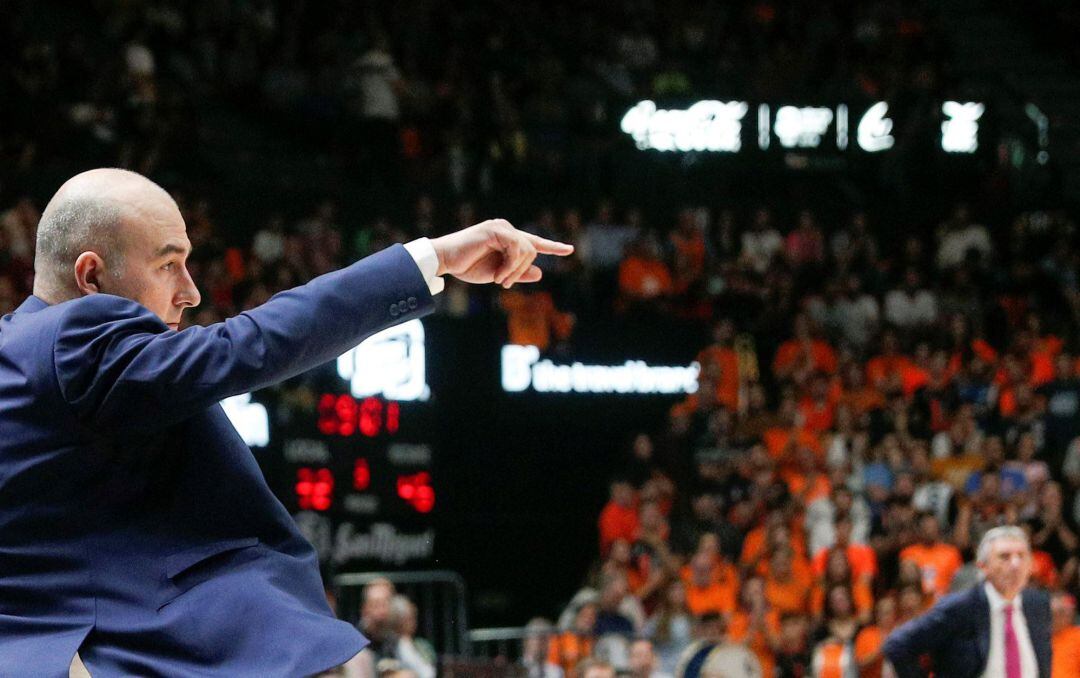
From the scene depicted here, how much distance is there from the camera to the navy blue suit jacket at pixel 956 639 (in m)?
7.32

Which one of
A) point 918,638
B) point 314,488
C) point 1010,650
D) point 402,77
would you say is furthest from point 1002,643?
point 402,77

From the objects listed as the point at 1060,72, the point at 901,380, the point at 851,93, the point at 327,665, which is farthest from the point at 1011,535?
the point at 1060,72

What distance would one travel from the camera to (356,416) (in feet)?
37.9

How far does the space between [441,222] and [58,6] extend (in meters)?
5.05

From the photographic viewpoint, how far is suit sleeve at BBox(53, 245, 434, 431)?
222 cm

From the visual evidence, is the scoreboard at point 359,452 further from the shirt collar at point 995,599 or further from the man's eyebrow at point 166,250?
the man's eyebrow at point 166,250

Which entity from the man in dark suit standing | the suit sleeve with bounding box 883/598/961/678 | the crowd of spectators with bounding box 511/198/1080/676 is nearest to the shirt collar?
the man in dark suit standing

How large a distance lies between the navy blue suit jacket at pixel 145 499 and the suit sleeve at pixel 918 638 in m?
5.39

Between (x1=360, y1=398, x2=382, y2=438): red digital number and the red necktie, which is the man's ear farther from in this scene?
(x1=360, y1=398, x2=382, y2=438): red digital number

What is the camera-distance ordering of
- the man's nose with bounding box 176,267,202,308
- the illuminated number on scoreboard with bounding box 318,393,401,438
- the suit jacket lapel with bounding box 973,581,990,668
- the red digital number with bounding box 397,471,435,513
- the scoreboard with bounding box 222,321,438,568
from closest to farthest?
the man's nose with bounding box 176,267,202,308 < the suit jacket lapel with bounding box 973,581,990,668 < the scoreboard with bounding box 222,321,438,568 < the illuminated number on scoreboard with bounding box 318,393,401,438 < the red digital number with bounding box 397,471,435,513

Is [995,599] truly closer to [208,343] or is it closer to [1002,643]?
[1002,643]

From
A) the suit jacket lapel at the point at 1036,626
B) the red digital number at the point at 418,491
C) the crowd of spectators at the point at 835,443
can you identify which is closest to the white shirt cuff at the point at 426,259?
the suit jacket lapel at the point at 1036,626

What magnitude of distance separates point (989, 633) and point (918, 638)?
Result: 39 centimetres

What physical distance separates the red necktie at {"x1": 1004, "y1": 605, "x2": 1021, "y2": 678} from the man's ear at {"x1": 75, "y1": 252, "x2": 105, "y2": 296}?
6002mm
